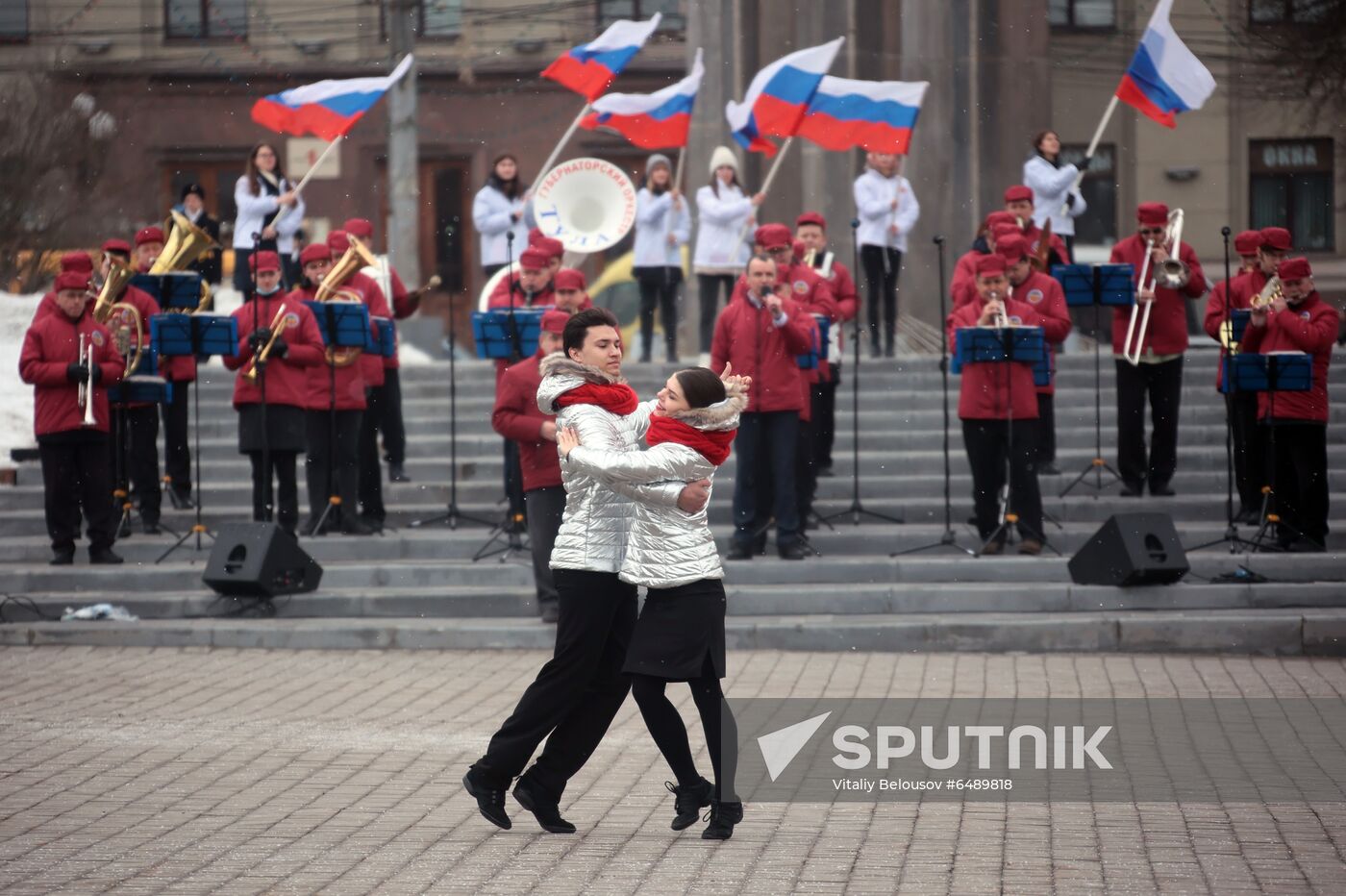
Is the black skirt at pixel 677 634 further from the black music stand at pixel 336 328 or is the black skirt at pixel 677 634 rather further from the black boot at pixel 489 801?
the black music stand at pixel 336 328

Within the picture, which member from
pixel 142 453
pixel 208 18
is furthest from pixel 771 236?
pixel 208 18

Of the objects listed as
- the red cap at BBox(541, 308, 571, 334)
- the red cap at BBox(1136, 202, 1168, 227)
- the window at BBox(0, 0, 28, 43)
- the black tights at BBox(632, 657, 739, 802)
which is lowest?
the black tights at BBox(632, 657, 739, 802)

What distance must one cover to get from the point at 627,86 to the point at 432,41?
3.76 m

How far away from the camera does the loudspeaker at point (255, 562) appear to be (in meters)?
12.1

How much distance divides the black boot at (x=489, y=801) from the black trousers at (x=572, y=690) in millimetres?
28

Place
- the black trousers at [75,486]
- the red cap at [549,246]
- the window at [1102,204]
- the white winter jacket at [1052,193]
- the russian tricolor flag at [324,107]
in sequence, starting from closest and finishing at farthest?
the red cap at [549,246] → the black trousers at [75,486] → the russian tricolor flag at [324,107] → the white winter jacket at [1052,193] → the window at [1102,204]

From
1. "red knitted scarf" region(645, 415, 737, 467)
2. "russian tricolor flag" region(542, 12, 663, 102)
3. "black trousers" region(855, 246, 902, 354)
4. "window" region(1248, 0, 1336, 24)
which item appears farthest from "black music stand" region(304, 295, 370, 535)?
"window" region(1248, 0, 1336, 24)

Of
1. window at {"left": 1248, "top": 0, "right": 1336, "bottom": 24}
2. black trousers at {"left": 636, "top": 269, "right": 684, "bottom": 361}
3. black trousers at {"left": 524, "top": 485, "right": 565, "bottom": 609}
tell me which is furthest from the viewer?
window at {"left": 1248, "top": 0, "right": 1336, "bottom": 24}

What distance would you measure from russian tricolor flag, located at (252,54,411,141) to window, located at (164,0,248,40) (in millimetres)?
18506

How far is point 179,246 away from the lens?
14.7 metres

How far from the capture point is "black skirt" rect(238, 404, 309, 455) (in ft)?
43.5

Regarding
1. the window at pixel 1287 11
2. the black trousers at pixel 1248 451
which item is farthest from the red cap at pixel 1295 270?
the window at pixel 1287 11

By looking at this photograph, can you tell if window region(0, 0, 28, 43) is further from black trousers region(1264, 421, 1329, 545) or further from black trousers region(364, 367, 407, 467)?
black trousers region(1264, 421, 1329, 545)

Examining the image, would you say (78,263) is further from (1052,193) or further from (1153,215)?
(1052,193)
